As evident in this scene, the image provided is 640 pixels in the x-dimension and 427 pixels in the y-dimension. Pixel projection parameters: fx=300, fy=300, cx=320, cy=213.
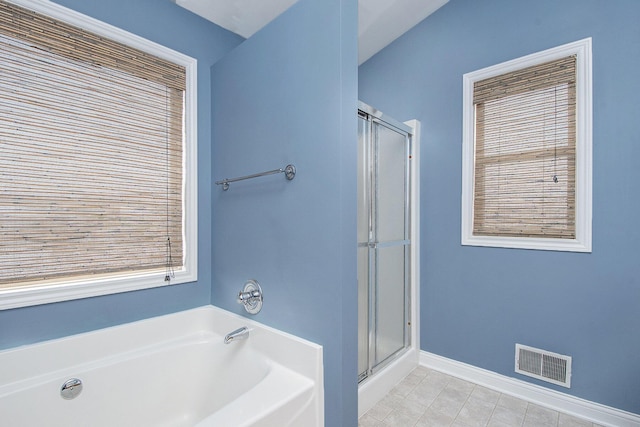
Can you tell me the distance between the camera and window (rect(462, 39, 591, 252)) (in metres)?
1.85

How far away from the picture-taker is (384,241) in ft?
6.93

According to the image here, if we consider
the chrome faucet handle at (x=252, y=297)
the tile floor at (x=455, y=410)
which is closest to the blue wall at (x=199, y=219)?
the chrome faucet handle at (x=252, y=297)

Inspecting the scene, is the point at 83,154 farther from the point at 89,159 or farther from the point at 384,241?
the point at 384,241

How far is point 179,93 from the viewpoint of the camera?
1.92 metres

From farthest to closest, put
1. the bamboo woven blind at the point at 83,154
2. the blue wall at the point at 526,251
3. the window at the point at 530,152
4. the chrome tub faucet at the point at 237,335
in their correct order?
1. the window at the point at 530,152
2. the blue wall at the point at 526,251
3. the chrome tub faucet at the point at 237,335
4. the bamboo woven blind at the point at 83,154

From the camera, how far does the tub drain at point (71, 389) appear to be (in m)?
1.35

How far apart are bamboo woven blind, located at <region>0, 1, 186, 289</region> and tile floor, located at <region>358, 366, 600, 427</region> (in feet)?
5.37

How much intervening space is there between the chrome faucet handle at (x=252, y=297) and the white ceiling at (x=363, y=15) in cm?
174

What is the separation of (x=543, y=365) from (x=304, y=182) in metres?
1.97

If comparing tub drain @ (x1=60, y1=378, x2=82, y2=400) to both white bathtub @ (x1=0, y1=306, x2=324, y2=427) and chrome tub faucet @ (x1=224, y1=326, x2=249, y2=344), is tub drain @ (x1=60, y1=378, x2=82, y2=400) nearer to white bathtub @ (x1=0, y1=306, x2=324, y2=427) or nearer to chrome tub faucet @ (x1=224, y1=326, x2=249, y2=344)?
white bathtub @ (x1=0, y1=306, x2=324, y2=427)

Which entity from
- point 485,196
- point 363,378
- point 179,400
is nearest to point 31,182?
point 179,400

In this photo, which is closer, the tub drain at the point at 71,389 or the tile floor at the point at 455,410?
the tub drain at the point at 71,389

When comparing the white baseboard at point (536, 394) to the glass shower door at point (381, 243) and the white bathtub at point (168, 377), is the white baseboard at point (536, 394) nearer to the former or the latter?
the glass shower door at point (381, 243)

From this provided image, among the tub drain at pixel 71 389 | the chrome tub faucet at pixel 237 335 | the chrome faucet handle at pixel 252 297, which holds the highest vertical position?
the chrome faucet handle at pixel 252 297
